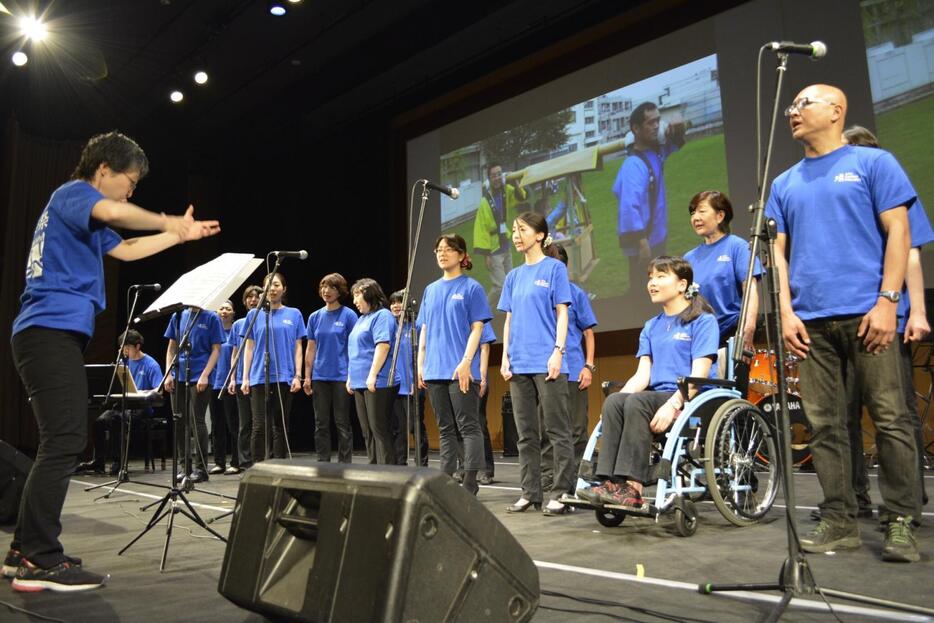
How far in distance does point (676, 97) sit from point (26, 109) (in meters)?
7.34

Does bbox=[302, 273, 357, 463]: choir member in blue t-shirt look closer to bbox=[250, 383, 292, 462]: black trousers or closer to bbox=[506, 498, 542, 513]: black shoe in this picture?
bbox=[250, 383, 292, 462]: black trousers

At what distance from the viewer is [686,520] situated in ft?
9.18

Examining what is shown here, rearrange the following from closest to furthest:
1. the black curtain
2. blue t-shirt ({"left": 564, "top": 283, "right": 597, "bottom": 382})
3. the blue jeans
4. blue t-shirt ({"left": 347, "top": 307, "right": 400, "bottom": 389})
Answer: the blue jeans
blue t-shirt ({"left": 564, "top": 283, "right": 597, "bottom": 382})
blue t-shirt ({"left": 347, "top": 307, "right": 400, "bottom": 389})
the black curtain

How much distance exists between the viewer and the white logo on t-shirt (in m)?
2.33

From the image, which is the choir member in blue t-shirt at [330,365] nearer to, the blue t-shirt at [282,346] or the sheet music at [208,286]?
the blue t-shirt at [282,346]

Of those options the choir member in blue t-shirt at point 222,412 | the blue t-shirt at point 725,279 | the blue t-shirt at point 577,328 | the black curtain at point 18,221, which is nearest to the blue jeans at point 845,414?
the blue t-shirt at point 725,279

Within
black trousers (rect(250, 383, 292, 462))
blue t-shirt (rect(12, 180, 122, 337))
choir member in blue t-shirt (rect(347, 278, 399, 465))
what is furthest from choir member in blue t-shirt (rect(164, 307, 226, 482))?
blue t-shirt (rect(12, 180, 122, 337))

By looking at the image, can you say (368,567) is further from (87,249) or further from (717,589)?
(87,249)

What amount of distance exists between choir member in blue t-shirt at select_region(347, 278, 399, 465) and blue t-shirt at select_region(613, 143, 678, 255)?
9.10ft

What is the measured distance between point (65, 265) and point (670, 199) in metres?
5.24

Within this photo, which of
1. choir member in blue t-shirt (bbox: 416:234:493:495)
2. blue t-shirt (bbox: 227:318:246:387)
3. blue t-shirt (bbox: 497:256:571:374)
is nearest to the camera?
blue t-shirt (bbox: 497:256:571:374)

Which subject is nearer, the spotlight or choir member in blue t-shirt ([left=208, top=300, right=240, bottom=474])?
choir member in blue t-shirt ([left=208, top=300, right=240, bottom=474])

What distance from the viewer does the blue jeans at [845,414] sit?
7.36 feet

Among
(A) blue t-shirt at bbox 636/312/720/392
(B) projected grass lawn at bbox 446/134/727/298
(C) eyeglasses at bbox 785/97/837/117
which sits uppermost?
(B) projected grass lawn at bbox 446/134/727/298
